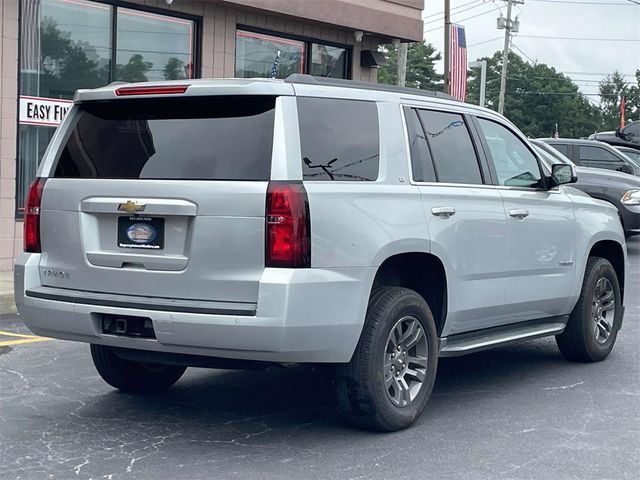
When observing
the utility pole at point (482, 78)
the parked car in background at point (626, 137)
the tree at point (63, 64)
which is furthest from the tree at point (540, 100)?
the tree at point (63, 64)

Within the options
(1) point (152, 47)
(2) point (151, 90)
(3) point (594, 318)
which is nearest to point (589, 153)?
(1) point (152, 47)

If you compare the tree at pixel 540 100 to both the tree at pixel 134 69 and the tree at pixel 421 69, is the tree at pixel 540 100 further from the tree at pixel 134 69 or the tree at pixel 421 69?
the tree at pixel 134 69

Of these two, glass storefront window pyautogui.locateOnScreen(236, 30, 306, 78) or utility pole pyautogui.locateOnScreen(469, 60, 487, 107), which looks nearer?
glass storefront window pyautogui.locateOnScreen(236, 30, 306, 78)

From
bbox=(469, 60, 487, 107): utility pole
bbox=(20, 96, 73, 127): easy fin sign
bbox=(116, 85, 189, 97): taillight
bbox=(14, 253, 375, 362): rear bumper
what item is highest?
bbox=(469, 60, 487, 107): utility pole

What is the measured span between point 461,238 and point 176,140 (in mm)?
1886

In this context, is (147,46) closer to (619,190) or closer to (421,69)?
(619,190)

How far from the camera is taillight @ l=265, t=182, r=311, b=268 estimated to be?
512 cm

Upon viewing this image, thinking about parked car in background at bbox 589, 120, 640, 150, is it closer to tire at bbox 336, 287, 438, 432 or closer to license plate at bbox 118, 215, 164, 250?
tire at bbox 336, 287, 438, 432

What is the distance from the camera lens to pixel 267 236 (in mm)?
5141

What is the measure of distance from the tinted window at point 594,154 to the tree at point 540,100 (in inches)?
3555

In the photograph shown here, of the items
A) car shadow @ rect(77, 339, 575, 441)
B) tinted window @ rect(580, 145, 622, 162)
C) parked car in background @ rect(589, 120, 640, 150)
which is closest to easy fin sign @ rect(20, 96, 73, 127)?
car shadow @ rect(77, 339, 575, 441)

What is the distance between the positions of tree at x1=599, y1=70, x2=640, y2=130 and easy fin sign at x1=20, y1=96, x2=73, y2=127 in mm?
110464

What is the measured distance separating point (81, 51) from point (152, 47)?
136 centimetres

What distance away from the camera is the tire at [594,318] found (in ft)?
25.5
